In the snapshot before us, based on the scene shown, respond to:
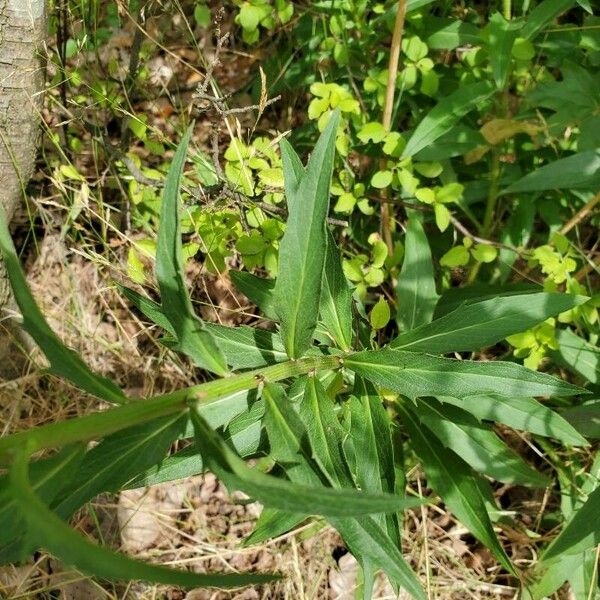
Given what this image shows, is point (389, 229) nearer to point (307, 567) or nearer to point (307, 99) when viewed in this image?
point (307, 99)

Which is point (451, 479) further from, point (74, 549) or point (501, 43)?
point (74, 549)

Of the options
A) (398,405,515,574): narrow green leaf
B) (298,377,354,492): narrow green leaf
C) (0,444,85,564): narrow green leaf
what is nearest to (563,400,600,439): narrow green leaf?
(398,405,515,574): narrow green leaf

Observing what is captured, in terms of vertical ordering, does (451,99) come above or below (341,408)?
above

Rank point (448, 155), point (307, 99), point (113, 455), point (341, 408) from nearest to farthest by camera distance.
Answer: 1. point (113, 455)
2. point (341, 408)
3. point (448, 155)
4. point (307, 99)

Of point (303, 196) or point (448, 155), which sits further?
point (448, 155)

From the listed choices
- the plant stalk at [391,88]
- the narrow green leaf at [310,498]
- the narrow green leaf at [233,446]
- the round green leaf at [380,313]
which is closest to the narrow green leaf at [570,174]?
the plant stalk at [391,88]

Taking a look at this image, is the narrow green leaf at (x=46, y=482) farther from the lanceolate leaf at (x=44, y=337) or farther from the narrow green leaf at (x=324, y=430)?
the narrow green leaf at (x=324, y=430)

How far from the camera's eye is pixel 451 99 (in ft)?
6.59

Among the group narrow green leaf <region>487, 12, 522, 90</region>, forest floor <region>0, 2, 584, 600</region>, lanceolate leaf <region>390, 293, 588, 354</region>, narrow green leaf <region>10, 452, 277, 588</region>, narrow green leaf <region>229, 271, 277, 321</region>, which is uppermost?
narrow green leaf <region>487, 12, 522, 90</region>

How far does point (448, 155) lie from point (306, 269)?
3.05ft

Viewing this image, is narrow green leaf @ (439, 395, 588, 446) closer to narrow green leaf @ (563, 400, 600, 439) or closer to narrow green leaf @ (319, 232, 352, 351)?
narrow green leaf @ (563, 400, 600, 439)

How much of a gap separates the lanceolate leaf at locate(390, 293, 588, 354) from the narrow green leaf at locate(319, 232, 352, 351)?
5.4 inches

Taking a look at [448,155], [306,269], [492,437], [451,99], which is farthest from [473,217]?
[306,269]

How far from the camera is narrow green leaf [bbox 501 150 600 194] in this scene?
1.94 metres
